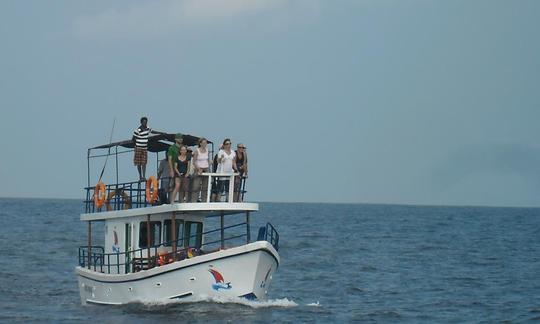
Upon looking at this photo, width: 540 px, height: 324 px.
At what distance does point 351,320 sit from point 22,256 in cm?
2844

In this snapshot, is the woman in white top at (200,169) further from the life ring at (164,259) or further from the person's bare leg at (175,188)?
the life ring at (164,259)

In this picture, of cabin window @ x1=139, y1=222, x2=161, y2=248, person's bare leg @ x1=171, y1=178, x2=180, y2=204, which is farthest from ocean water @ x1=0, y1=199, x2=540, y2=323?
person's bare leg @ x1=171, y1=178, x2=180, y2=204

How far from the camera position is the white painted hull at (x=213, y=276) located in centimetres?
3045

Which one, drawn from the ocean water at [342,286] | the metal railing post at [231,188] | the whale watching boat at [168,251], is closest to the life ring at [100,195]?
the whale watching boat at [168,251]

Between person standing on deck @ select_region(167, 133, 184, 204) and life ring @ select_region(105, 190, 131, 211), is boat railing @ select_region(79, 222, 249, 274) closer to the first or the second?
person standing on deck @ select_region(167, 133, 184, 204)

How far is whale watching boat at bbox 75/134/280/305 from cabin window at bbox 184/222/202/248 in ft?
0.09

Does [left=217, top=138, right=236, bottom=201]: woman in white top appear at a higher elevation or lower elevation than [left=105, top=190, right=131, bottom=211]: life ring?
higher

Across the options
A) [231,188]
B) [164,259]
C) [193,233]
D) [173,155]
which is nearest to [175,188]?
[173,155]

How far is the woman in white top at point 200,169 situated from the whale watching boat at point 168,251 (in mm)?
134

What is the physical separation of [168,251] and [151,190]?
188 cm

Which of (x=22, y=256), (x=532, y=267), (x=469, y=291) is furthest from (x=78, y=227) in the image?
(x=469, y=291)

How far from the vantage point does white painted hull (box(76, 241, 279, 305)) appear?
1199 inches

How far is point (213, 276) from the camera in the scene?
100 ft

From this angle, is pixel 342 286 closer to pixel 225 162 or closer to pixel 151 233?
pixel 151 233
